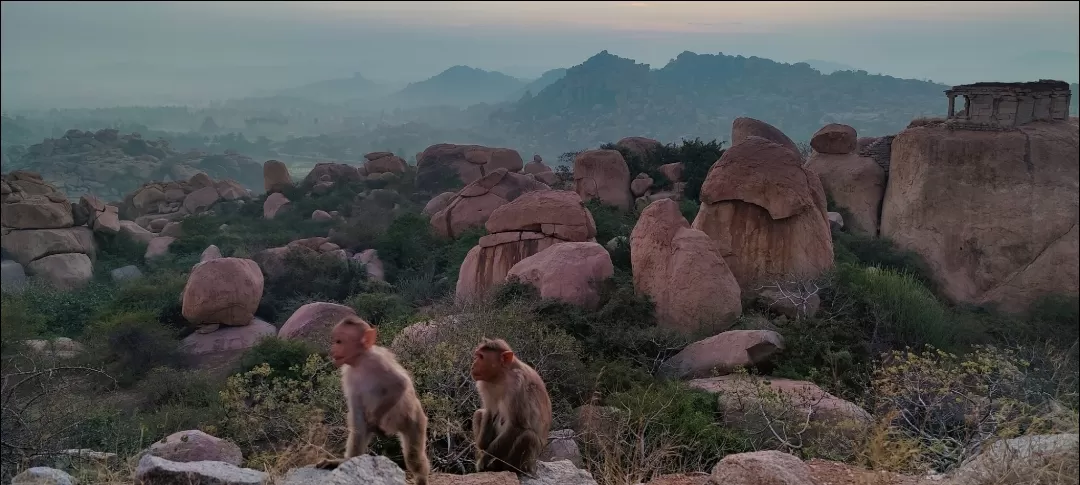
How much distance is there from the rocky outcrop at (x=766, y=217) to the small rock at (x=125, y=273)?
19.2 metres

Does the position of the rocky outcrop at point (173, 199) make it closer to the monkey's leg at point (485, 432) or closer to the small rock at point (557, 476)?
the monkey's leg at point (485, 432)

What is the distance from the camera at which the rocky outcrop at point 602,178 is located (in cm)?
2525

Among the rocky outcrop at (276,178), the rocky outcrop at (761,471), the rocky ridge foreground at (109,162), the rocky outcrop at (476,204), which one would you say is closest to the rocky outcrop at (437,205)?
the rocky outcrop at (476,204)

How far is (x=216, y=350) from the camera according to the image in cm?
1602

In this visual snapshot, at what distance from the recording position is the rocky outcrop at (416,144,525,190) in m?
37.1

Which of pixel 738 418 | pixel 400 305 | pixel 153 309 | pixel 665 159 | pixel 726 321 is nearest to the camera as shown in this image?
pixel 738 418

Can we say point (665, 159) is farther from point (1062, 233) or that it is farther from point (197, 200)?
point (197, 200)

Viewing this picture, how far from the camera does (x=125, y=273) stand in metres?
24.0

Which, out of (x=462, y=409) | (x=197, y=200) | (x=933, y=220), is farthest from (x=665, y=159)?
(x=197, y=200)

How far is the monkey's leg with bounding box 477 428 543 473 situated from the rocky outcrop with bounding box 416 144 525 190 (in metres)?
32.2

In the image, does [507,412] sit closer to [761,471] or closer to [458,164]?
[761,471]

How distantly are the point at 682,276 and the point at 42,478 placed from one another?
9.50 meters

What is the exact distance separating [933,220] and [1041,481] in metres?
14.8

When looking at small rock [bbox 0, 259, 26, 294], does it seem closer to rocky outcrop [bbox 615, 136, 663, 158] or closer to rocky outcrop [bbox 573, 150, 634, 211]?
rocky outcrop [bbox 573, 150, 634, 211]
